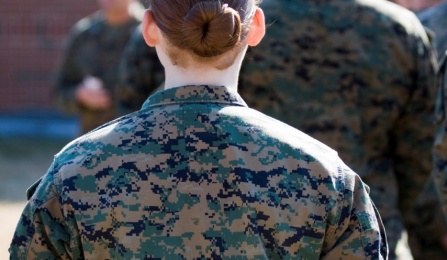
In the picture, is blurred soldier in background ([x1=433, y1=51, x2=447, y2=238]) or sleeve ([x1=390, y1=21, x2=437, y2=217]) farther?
sleeve ([x1=390, y1=21, x2=437, y2=217])

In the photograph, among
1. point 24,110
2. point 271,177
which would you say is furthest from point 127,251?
point 24,110

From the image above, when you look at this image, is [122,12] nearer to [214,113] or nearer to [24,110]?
[214,113]

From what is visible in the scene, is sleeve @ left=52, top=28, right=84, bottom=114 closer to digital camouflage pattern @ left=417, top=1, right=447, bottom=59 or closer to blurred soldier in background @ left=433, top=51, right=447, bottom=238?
digital camouflage pattern @ left=417, top=1, right=447, bottom=59

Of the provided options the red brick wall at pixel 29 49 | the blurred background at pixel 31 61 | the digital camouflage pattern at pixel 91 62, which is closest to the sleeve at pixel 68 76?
the digital camouflage pattern at pixel 91 62

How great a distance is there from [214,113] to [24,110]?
1335 centimetres

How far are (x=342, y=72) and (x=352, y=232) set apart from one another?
186 centimetres

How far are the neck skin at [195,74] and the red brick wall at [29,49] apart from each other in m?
13.1

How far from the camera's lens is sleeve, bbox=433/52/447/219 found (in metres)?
3.93

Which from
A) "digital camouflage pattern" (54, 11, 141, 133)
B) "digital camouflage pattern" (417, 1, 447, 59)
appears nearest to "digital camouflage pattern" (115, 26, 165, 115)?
"digital camouflage pattern" (417, 1, 447, 59)

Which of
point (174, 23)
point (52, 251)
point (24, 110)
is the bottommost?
point (24, 110)

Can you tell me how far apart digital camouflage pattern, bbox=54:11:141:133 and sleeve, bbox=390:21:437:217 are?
3.24 m

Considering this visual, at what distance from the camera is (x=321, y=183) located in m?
2.47

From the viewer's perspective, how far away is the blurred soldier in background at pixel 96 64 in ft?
24.4

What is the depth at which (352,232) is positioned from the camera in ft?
8.13
